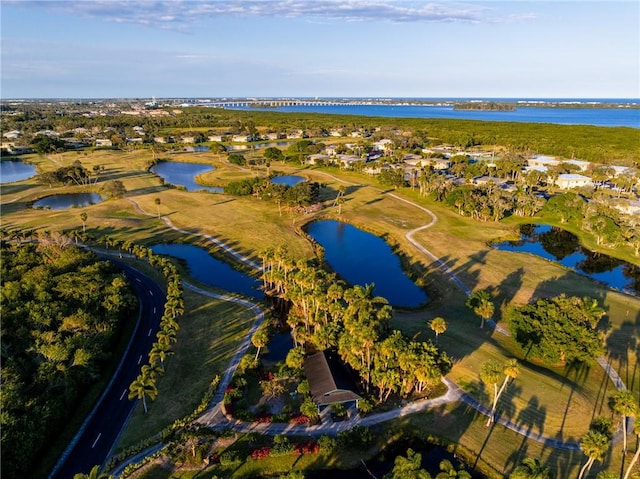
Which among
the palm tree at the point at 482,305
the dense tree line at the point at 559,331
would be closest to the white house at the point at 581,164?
the dense tree line at the point at 559,331

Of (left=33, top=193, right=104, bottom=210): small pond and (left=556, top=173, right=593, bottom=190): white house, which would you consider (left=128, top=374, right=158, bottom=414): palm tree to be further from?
(left=556, top=173, right=593, bottom=190): white house

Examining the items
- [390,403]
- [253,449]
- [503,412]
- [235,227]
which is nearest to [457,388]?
[503,412]

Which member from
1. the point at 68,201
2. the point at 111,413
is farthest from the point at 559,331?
the point at 68,201

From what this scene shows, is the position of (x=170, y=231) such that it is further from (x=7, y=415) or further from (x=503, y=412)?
(x=503, y=412)

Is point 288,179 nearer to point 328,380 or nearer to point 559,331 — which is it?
point 328,380

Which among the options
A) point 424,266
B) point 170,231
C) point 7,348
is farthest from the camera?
point 170,231

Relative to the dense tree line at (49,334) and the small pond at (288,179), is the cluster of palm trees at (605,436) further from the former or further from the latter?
the small pond at (288,179)
